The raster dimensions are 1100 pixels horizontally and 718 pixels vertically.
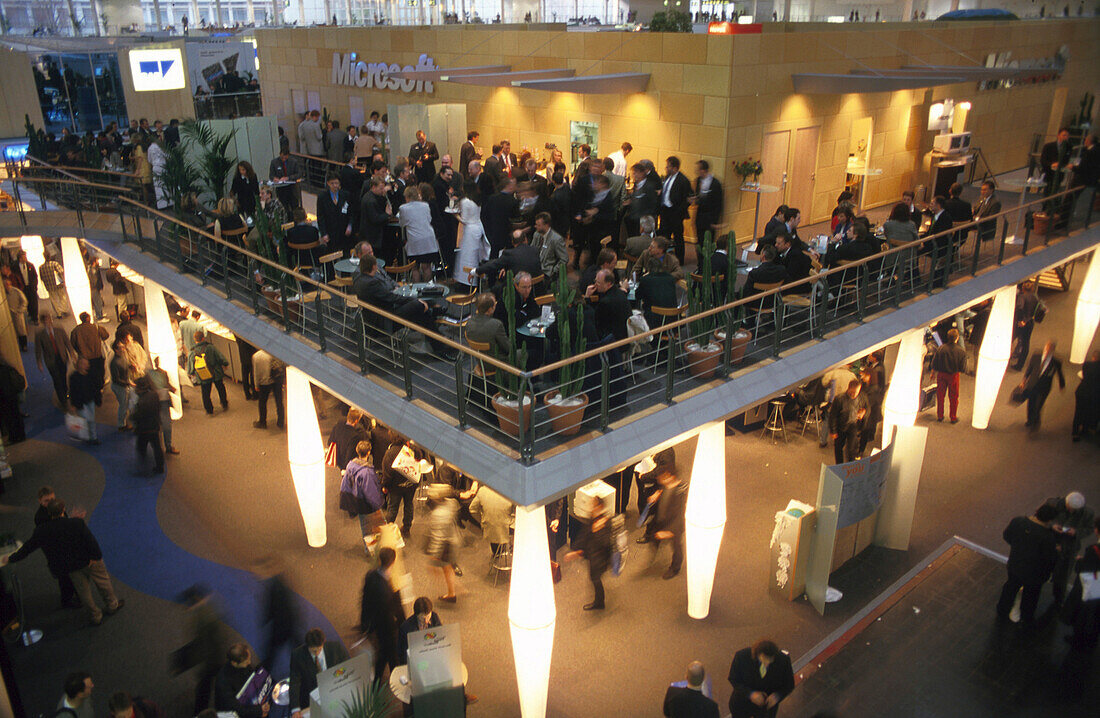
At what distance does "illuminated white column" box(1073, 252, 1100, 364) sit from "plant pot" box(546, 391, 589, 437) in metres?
9.76

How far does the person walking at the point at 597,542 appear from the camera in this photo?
22.5 feet

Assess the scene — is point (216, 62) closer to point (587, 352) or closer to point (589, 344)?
point (589, 344)

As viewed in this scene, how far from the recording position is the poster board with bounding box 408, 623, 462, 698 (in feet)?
17.7

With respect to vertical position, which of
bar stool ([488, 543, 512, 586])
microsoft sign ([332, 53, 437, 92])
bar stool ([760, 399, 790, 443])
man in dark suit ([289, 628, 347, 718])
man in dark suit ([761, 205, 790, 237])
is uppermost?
microsoft sign ([332, 53, 437, 92])

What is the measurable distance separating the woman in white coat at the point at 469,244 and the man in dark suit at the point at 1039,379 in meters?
6.98

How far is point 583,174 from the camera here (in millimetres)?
9945

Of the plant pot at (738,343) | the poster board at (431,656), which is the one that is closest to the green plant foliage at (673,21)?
the plant pot at (738,343)

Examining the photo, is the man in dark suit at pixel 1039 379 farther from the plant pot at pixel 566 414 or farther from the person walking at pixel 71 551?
the person walking at pixel 71 551

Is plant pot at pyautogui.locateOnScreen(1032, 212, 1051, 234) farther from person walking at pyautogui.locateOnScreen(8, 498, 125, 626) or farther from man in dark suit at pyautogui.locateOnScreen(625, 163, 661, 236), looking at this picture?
person walking at pyautogui.locateOnScreen(8, 498, 125, 626)

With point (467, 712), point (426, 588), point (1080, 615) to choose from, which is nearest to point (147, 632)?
point (426, 588)

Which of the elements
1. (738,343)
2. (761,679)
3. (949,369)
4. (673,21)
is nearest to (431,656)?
(761,679)

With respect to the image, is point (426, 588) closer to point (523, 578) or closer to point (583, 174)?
point (523, 578)

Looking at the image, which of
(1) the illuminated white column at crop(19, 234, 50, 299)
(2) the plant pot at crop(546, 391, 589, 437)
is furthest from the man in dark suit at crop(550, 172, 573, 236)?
(1) the illuminated white column at crop(19, 234, 50, 299)

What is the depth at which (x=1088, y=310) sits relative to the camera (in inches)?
467
